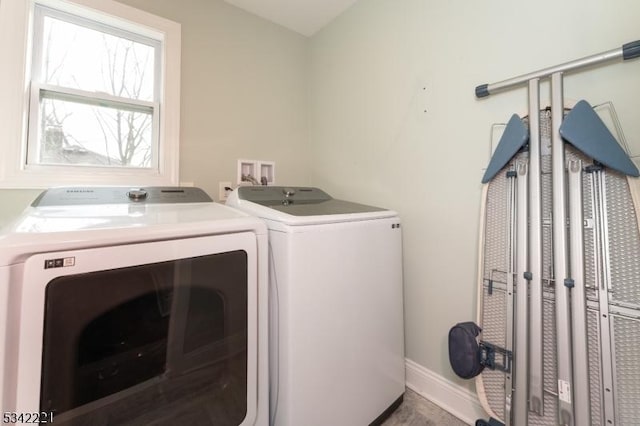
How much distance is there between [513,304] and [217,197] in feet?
5.56

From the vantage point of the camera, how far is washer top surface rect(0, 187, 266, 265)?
25.0 inches

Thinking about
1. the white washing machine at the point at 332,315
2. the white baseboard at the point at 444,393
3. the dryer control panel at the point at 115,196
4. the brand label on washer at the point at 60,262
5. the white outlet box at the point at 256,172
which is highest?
the white outlet box at the point at 256,172

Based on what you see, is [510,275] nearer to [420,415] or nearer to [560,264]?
[560,264]

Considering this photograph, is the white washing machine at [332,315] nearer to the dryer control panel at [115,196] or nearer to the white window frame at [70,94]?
the dryer control panel at [115,196]

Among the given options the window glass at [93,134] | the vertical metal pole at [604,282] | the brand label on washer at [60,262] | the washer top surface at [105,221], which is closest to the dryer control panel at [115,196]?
the washer top surface at [105,221]

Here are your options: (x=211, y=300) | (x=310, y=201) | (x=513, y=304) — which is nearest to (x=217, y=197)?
(x=310, y=201)

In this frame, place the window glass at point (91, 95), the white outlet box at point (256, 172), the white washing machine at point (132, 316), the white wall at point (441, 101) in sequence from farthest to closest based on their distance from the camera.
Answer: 1. the white outlet box at point (256, 172)
2. the window glass at point (91, 95)
3. the white wall at point (441, 101)
4. the white washing machine at point (132, 316)

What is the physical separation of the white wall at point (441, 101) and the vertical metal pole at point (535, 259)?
0.11 meters

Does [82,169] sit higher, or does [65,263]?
[82,169]

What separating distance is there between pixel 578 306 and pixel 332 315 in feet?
2.83

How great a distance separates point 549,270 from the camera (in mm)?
1040

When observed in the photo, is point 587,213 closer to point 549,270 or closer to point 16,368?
point 549,270

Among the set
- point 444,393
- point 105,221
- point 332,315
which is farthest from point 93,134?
point 444,393

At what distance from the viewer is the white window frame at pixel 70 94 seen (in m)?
1.25
